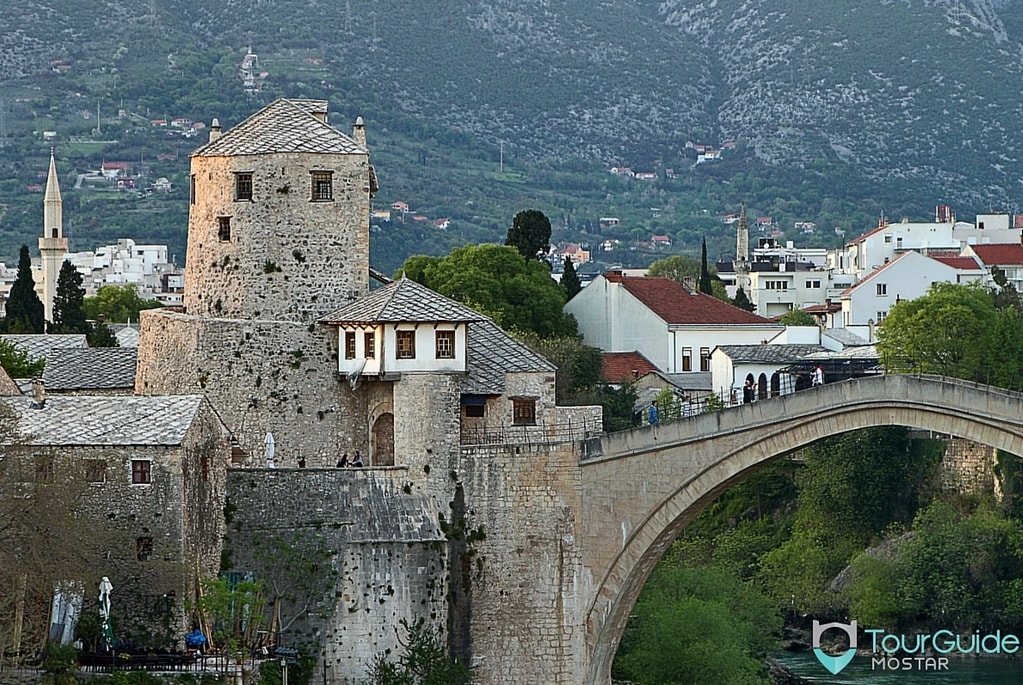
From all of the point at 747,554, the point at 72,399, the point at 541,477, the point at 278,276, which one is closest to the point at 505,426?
the point at 541,477

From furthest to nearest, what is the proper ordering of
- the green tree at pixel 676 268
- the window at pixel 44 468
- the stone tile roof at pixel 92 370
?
the green tree at pixel 676 268
the stone tile roof at pixel 92 370
the window at pixel 44 468

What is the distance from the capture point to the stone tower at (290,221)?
64.7 m

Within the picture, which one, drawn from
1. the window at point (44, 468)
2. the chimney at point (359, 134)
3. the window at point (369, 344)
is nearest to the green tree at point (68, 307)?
the chimney at point (359, 134)

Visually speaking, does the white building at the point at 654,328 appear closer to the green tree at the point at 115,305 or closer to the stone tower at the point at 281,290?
the green tree at the point at 115,305

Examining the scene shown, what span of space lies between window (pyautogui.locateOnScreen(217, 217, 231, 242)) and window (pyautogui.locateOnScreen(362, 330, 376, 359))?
15.6ft

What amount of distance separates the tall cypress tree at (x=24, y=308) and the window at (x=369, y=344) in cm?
4347

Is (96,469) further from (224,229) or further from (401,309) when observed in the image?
(224,229)

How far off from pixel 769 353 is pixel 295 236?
5013cm

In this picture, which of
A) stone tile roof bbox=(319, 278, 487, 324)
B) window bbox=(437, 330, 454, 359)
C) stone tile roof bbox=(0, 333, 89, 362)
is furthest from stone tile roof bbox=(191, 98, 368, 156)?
stone tile roof bbox=(0, 333, 89, 362)

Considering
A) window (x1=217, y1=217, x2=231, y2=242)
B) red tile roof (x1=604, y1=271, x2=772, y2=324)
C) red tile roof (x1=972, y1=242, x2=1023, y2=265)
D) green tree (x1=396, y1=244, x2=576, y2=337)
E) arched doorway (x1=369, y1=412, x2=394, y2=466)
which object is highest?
red tile roof (x1=972, y1=242, x2=1023, y2=265)

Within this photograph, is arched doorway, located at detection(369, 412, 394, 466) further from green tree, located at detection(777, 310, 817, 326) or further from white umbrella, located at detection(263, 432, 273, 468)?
green tree, located at detection(777, 310, 817, 326)

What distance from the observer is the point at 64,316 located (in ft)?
350

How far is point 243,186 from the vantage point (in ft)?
213

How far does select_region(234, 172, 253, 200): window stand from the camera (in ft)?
213
